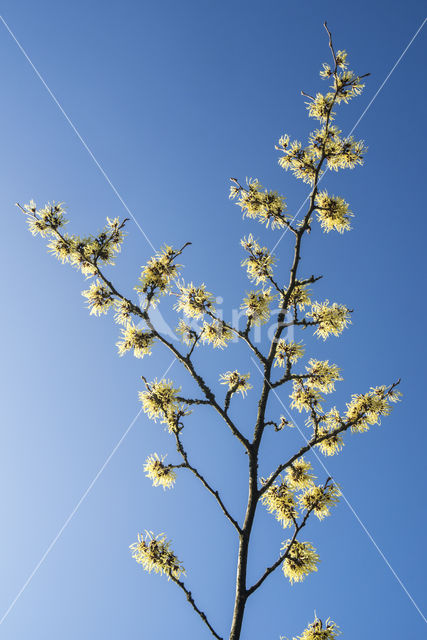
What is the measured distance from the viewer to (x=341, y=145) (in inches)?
263

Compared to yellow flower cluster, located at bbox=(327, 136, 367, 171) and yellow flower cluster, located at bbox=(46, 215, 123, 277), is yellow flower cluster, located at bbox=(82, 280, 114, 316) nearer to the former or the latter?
yellow flower cluster, located at bbox=(46, 215, 123, 277)

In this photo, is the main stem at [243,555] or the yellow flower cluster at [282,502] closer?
the main stem at [243,555]

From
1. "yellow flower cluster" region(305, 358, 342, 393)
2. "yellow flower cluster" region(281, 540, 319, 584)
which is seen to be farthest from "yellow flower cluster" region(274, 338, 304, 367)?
"yellow flower cluster" region(281, 540, 319, 584)

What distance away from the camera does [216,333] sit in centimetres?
604

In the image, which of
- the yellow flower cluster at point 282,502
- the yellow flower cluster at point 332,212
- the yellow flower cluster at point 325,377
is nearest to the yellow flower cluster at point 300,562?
the yellow flower cluster at point 282,502

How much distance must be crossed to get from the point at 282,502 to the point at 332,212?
487 cm

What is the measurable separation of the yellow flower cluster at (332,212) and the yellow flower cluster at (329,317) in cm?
147

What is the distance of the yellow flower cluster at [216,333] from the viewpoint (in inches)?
236

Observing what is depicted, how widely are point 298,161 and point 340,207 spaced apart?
42.2 inches

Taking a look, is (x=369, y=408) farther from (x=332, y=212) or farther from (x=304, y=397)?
(x=332, y=212)

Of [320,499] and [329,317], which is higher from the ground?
[329,317]

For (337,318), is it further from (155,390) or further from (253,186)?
(155,390)

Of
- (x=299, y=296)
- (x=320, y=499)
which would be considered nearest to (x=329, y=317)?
(x=299, y=296)

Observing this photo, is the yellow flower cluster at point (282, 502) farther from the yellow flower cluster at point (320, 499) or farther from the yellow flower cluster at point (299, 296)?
the yellow flower cluster at point (299, 296)
